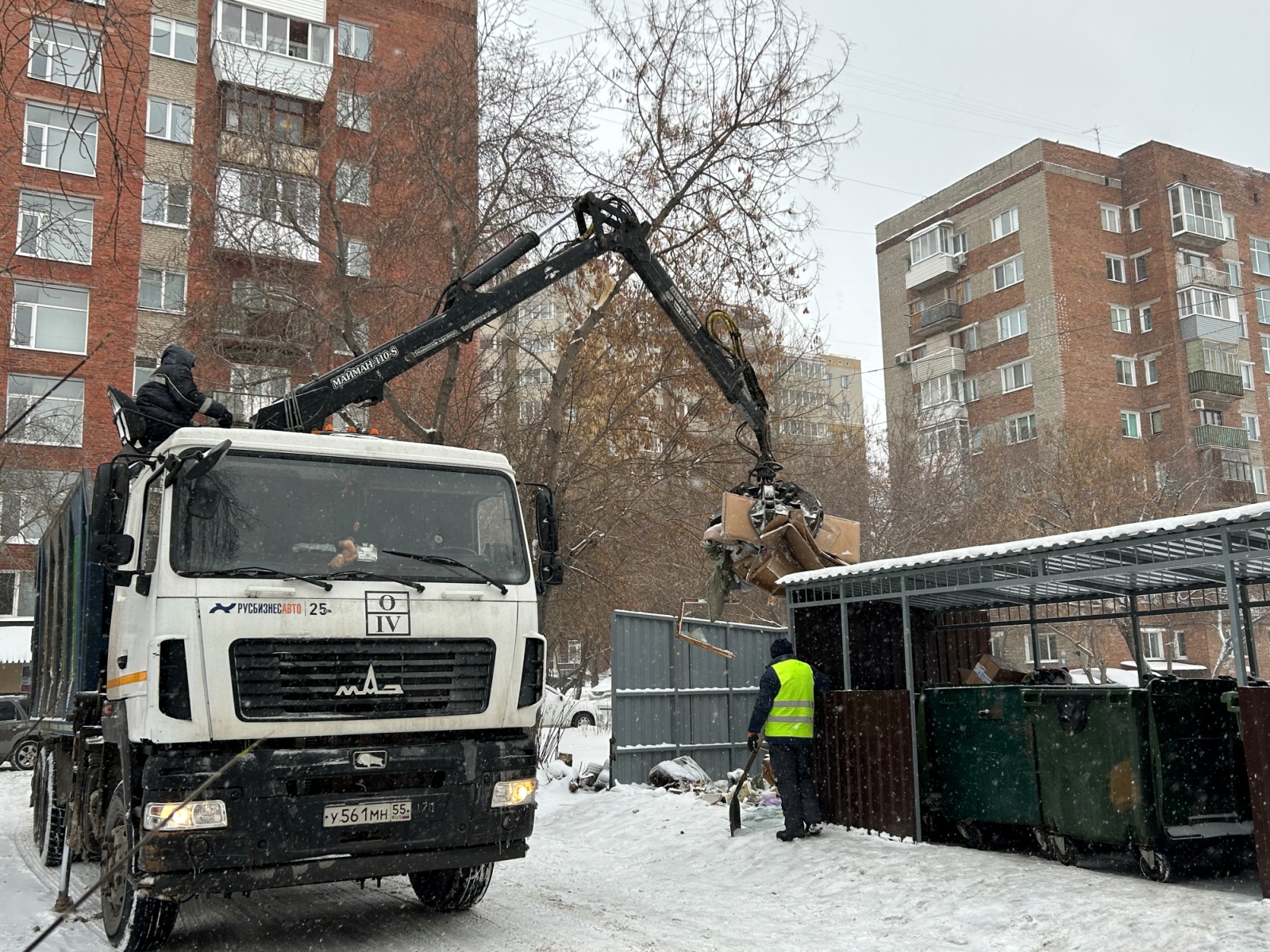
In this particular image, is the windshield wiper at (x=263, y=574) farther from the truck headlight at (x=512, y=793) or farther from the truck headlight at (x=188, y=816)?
the truck headlight at (x=512, y=793)

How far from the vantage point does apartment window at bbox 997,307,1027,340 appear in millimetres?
40250

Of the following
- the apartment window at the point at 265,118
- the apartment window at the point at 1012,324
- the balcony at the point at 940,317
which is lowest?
the apartment window at the point at 265,118

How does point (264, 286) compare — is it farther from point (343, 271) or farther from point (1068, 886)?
point (1068, 886)

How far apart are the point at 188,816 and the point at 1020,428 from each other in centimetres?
3845

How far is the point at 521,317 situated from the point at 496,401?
1563 millimetres

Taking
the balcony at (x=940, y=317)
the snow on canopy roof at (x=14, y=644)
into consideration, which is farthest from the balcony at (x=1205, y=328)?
the snow on canopy roof at (x=14, y=644)

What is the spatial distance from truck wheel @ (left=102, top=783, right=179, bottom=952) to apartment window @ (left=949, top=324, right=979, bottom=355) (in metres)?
40.0

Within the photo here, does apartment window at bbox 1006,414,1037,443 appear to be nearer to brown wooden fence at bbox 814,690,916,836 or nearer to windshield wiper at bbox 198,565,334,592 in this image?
brown wooden fence at bbox 814,690,916,836

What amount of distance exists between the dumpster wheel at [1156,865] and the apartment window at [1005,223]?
37053 millimetres

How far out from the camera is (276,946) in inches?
244

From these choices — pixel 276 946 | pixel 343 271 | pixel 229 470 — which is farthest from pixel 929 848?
pixel 343 271

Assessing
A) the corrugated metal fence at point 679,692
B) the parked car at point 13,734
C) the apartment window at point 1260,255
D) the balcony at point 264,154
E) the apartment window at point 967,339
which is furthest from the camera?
the apartment window at point 1260,255

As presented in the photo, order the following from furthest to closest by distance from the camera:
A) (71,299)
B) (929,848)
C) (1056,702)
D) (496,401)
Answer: (71,299) → (496,401) → (929,848) → (1056,702)

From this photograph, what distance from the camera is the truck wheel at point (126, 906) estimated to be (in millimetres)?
5852
